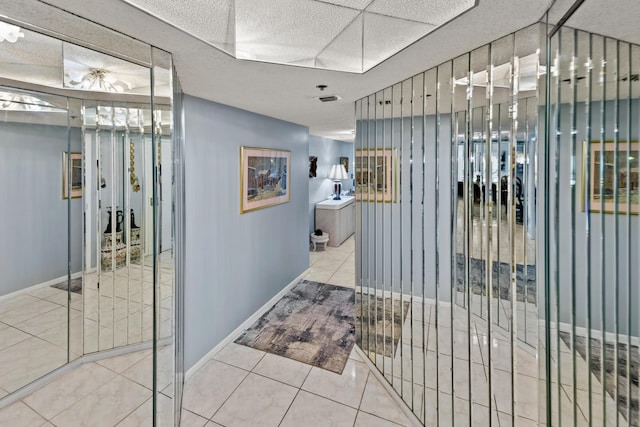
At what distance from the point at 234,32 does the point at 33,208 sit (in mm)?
1372

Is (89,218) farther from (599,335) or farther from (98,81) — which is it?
(599,335)

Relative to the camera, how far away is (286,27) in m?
1.35

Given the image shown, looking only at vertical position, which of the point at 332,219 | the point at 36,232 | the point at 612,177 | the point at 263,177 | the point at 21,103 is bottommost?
the point at 332,219

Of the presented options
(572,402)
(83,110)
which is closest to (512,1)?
(572,402)

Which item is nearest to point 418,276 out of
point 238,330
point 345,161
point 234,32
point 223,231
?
point 238,330

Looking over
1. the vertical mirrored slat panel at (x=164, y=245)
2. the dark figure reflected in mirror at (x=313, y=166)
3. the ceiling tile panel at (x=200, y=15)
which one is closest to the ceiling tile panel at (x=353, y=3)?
the ceiling tile panel at (x=200, y=15)

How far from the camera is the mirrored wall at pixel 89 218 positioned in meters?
1.39

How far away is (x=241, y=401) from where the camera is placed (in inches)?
82.6

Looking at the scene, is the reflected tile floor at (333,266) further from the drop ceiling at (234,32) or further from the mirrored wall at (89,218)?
the drop ceiling at (234,32)

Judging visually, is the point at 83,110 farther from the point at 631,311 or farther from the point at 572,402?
the point at 572,402

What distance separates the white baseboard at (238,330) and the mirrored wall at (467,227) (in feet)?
4.02

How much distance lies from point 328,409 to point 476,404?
1.07 m

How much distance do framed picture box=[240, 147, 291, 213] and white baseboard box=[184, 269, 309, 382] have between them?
A: 3.90 feet

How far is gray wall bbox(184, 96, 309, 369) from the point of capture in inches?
93.0
